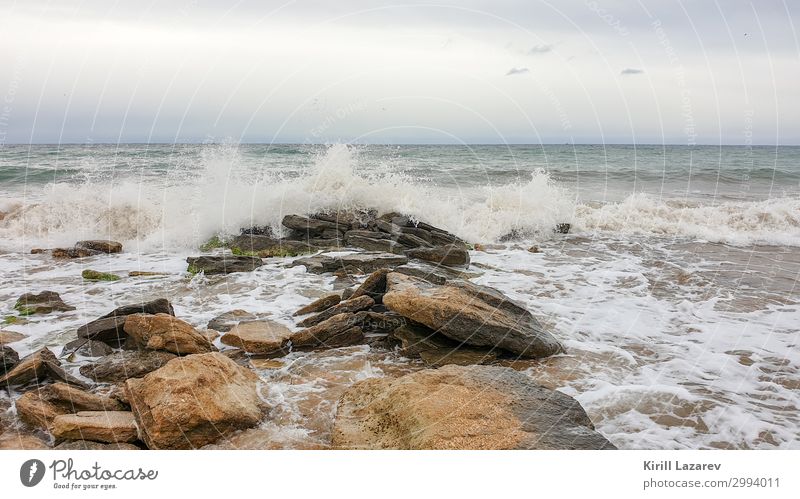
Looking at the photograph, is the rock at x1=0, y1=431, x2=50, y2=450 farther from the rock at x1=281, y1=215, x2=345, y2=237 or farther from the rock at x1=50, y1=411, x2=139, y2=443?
the rock at x1=281, y1=215, x2=345, y2=237

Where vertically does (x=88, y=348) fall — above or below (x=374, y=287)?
below

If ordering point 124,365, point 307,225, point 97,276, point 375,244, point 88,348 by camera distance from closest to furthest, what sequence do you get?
point 124,365 → point 88,348 → point 97,276 → point 375,244 → point 307,225

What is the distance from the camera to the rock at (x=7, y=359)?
5703 millimetres

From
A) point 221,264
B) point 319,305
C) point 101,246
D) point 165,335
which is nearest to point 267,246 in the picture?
point 221,264

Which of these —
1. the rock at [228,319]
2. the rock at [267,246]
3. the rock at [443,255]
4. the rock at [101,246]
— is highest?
the rock at [443,255]

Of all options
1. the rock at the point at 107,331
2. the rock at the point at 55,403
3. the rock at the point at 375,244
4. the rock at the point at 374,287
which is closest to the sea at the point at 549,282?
the rock at the point at 107,331

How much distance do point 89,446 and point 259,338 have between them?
8.38ft

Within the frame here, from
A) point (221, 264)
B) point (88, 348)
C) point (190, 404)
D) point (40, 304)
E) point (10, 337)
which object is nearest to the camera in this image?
point (190, 404)

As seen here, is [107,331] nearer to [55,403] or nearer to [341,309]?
[55,403]

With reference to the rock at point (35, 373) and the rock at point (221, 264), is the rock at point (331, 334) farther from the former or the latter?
the rock at point (221, 264)

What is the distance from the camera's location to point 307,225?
46.0ft

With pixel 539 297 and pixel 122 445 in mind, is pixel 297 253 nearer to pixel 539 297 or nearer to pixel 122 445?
pixel 539 297

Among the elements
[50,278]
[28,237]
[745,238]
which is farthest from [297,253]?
[745,238]

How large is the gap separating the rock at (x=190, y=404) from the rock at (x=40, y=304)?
432 cm
